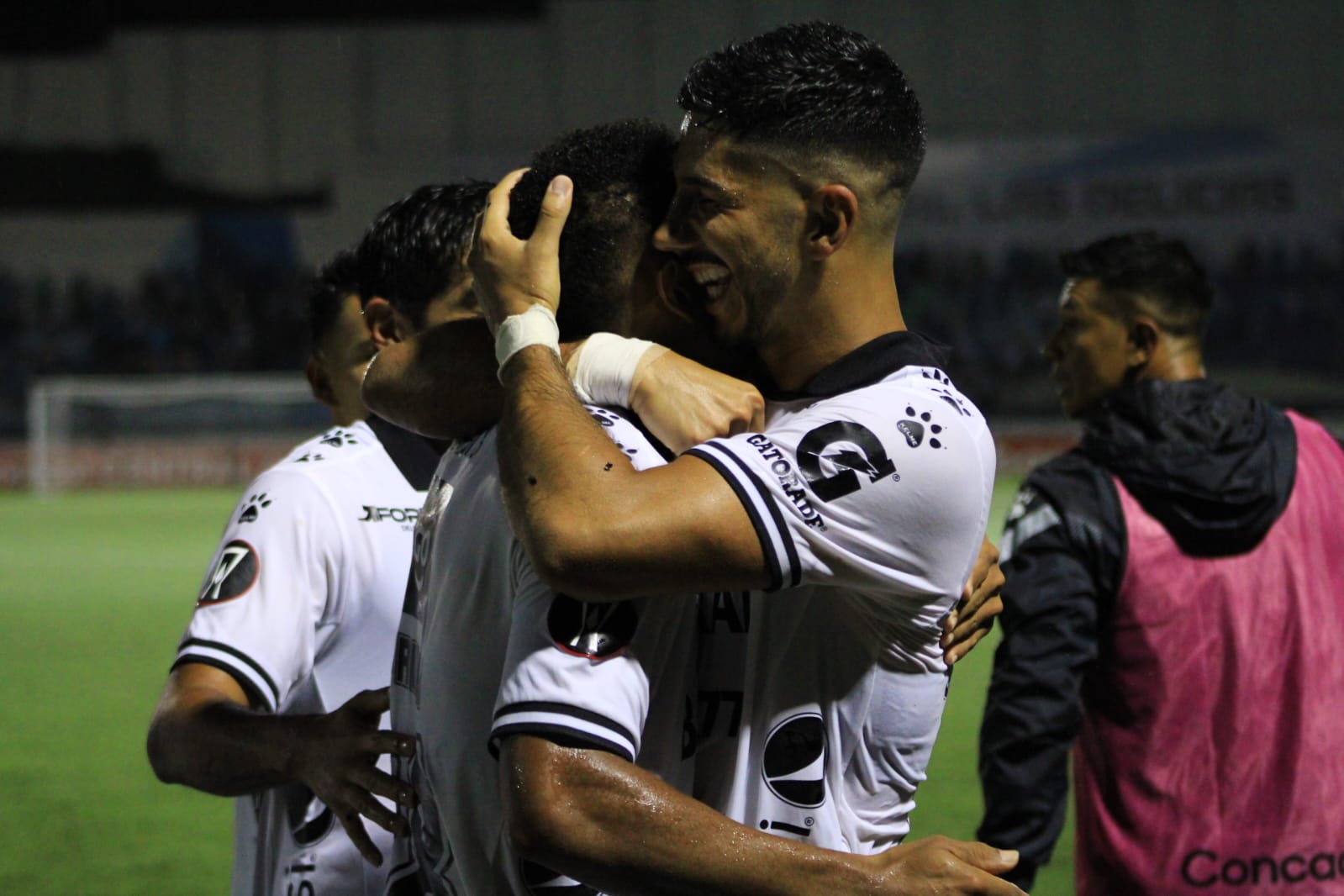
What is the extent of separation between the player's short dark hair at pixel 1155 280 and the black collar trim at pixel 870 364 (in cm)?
175

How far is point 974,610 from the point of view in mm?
1657

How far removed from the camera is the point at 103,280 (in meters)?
25.0

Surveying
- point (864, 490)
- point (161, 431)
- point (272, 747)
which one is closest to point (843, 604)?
point (864, 490)

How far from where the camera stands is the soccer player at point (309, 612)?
6.44 ft

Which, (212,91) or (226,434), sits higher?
(212,91)

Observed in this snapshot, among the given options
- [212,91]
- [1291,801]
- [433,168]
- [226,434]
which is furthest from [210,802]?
[212,91]

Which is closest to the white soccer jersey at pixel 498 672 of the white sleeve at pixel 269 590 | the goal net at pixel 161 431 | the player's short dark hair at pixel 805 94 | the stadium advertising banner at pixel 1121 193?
the player's short dark hair at pixel 805 94

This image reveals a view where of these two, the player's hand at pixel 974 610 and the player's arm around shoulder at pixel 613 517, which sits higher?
the player's arm around shoulder at pixel 613 517

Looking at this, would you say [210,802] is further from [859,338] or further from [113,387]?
[113,387]

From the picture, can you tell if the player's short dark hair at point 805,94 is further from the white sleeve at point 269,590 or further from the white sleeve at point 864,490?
the white sleeve at point 269,590

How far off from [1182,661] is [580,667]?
187cm

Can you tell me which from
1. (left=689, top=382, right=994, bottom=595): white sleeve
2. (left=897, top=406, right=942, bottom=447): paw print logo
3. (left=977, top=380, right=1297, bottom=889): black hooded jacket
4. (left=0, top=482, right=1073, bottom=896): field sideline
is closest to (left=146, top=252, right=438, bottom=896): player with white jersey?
(left=689, top=382, right=994, bottom=595): white sleeve

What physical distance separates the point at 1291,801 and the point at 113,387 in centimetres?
1940

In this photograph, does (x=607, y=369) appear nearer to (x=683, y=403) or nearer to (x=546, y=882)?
(x=683, y=403)
